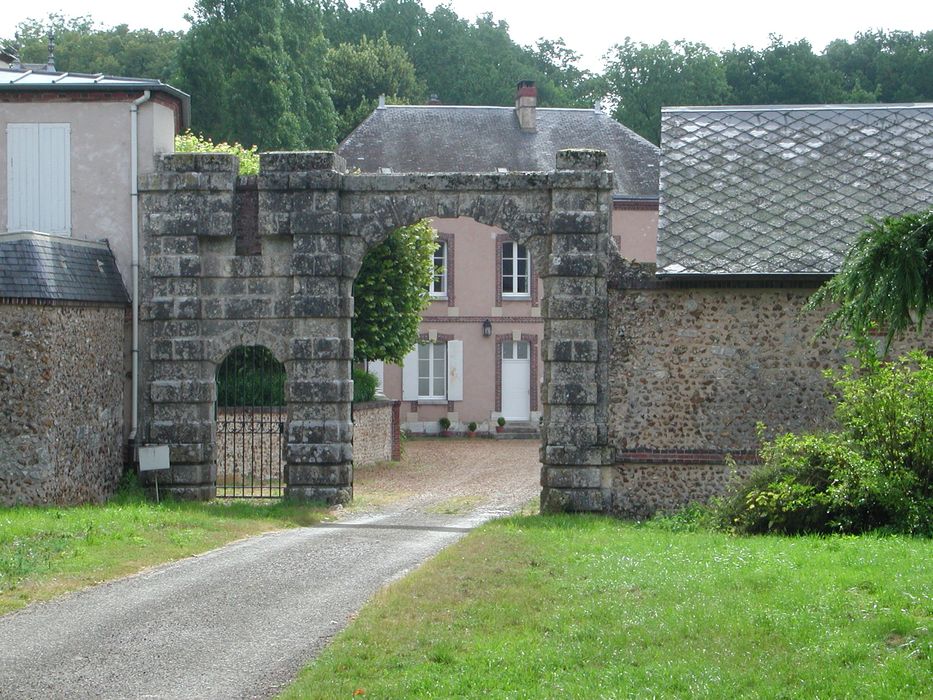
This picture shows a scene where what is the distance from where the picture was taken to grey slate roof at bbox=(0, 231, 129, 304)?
1406 cm

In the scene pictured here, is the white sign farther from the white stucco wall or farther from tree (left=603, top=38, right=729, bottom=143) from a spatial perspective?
tree (left=603, top=38, right=729, bottom=143)

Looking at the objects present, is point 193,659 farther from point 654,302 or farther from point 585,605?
point 654,302

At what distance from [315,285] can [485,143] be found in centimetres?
1762

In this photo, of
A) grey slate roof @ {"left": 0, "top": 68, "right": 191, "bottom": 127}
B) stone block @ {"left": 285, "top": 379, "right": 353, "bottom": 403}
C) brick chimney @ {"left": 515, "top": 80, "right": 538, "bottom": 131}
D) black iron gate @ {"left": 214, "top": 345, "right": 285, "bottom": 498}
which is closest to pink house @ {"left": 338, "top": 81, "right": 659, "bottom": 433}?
brick chimney @ {"left": 515, "top": 80, "right": 538, "bottom": 131}

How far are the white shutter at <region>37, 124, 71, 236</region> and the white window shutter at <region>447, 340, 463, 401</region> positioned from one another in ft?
52.8

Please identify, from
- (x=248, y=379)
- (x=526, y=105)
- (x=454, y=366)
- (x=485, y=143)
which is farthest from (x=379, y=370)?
(x=248, y=379)

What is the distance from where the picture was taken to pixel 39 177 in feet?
52.2

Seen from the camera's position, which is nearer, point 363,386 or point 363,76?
point 363,386

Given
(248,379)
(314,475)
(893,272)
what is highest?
(893,272)

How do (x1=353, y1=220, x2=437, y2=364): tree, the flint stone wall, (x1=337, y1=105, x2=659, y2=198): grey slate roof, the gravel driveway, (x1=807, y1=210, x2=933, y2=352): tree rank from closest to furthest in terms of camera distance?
(x1=807, y1=210, x2=933, y2=352): tree
the gravel driveway
the flint stone wall
(x1=353, y1=220, x2=437, y2=364): tree
(x1=337, y1=105, x2=659, y2=198): grey slate roof

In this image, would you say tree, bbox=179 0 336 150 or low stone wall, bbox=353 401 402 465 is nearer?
low stone wall, bbox=353 401 402 465

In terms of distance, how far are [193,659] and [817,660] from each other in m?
3.81

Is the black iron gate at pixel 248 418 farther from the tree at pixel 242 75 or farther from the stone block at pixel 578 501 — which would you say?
the tree at pixel 242 75

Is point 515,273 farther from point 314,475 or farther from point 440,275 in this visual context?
point 314,475
